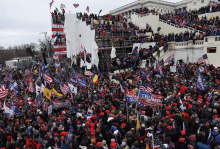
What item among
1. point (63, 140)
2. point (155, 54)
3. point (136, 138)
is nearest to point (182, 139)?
point (136, 138)

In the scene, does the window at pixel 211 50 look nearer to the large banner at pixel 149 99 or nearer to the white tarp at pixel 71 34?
the large banner at pixel 149 99

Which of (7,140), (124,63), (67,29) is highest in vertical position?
(67,29)

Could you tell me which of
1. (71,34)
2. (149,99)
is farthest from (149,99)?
(71,34)

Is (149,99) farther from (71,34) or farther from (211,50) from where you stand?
(71,34)

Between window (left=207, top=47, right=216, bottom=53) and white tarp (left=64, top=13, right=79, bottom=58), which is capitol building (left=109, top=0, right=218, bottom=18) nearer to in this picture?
window (left=207, top=47, right=216, bottom=53)

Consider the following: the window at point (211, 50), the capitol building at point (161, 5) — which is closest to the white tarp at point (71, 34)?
the window at point (211, 50)

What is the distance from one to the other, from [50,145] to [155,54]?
810 inches

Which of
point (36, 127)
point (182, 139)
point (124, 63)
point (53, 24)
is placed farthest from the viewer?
point (53, 24)

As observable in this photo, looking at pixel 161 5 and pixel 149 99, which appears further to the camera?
pixel 161 5

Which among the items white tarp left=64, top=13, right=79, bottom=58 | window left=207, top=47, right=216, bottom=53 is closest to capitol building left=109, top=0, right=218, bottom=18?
window left=207, top=47, right=216, bottom=53

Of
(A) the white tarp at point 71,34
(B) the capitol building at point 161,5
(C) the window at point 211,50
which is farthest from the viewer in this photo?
(B) the capitol building at point 161,5

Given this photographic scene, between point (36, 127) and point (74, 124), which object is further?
point (36, 127)

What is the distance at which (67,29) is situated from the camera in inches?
993

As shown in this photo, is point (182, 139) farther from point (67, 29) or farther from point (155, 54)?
point (67, 29)
